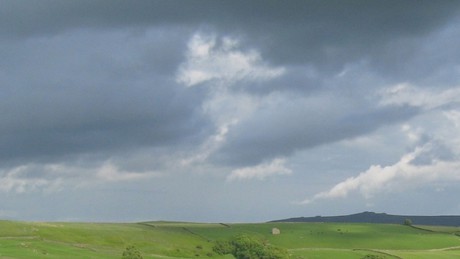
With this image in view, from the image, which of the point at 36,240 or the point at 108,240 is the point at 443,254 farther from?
the point at 36,240

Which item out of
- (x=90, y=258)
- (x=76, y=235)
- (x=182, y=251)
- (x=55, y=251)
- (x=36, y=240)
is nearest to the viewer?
(x=90, y=258)

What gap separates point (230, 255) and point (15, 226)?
7326 cm

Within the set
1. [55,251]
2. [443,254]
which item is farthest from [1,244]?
[443,254]

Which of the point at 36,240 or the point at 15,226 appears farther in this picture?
the point at 15,226

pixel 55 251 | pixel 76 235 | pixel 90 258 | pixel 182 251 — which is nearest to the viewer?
pixel 90 258

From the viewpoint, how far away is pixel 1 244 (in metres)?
147

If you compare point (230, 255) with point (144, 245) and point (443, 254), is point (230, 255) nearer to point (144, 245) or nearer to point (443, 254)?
point (144, 245)

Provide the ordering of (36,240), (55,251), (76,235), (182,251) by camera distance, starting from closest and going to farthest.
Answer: (55,251), (36,240), (182,251), (76,235)

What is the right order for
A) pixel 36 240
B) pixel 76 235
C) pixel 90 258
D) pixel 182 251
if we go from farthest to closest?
pixel 76 235, pixel 182 251, pixel 36 240, pixel 90 258

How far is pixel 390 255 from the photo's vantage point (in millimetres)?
179250

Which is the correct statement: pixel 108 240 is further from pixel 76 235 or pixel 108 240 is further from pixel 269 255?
pixel 269 255

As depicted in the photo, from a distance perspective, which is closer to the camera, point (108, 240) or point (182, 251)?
point (182, 251)

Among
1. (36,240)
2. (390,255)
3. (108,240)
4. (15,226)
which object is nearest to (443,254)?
(390,255)

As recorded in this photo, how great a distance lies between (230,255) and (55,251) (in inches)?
2139
